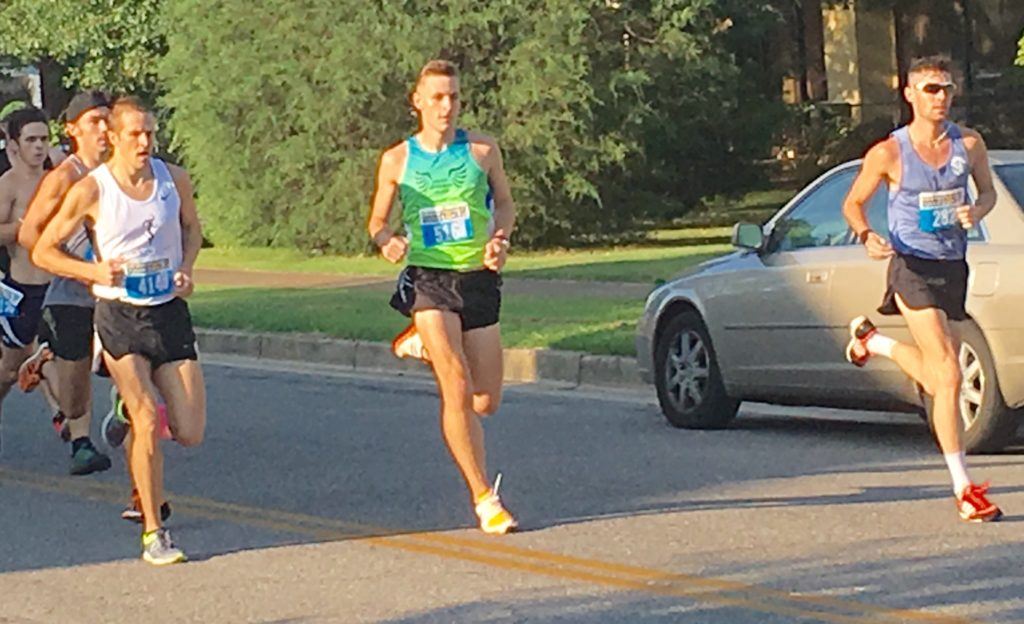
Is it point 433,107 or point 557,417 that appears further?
point 557,417

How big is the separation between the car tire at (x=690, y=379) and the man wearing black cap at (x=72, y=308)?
3227mm

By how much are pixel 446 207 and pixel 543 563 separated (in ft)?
4.94

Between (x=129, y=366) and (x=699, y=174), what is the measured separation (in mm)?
22790

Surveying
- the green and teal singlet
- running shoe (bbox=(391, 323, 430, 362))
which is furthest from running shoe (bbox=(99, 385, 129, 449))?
the green and teal singlet

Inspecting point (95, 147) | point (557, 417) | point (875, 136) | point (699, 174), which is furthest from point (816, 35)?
point (95, 147)

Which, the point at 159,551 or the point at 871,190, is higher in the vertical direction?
the point at 871,190

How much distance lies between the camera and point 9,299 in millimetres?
11812

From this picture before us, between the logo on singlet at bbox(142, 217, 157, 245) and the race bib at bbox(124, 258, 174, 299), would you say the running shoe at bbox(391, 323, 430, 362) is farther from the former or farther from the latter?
the logo on singlet at bbox(142, 217, 157, 245)

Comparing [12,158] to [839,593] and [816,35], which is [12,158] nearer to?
[839,593]

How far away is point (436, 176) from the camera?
8.93 meters

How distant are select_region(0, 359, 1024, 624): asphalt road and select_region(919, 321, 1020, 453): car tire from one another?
130 millimetres

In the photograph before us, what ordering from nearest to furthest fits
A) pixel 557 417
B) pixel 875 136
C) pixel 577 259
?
pixel 557 417
pixel 577 259
pixel 875 136

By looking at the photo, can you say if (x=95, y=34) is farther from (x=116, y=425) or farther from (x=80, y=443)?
(x=116, y=425)

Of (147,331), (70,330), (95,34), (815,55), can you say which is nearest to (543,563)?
(147,331)
